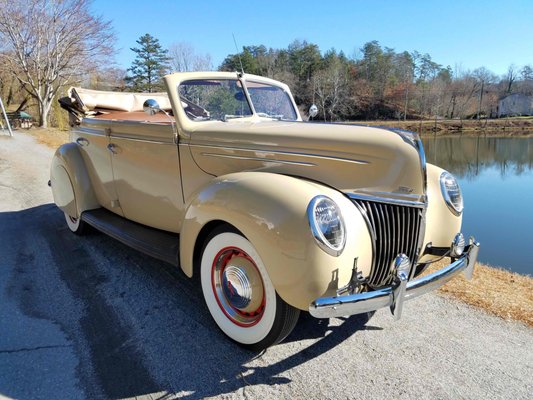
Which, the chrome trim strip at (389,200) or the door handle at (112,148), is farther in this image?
the door handle at (112,148)

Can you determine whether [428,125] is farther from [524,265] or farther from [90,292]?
[90,292]

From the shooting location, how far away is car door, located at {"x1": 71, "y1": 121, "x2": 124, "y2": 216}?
13.7 feet

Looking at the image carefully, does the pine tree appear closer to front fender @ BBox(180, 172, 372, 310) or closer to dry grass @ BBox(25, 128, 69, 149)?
dry grass @ BBox(25, 128, 69, 149)

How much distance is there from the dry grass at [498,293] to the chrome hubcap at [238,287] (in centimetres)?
190

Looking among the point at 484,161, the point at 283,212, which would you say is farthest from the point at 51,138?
the point at 484,161

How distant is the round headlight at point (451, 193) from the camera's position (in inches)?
113

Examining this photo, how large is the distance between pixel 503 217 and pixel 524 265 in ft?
11.7

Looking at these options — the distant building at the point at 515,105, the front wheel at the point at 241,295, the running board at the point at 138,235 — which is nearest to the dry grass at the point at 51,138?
the running board at the point at 138,235

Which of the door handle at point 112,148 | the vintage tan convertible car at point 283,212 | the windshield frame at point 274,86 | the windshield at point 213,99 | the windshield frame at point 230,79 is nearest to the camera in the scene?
the vintage tan convertible car at point 283,212

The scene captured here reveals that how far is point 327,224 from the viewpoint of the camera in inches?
85.2

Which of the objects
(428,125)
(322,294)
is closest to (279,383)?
(322,294)

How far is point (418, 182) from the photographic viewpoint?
92.8 inches

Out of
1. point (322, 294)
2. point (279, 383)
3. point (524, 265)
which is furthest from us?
point (524, 265)

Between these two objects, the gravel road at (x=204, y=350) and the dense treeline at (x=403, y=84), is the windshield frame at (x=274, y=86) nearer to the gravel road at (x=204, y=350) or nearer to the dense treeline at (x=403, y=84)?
the gravel road at (x=204, y=350)
